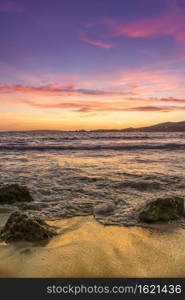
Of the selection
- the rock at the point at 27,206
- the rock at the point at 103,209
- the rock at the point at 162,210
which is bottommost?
the rock at the point at 103,209

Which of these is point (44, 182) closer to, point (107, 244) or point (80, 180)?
point (80, 180)

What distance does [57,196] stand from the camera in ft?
20.1

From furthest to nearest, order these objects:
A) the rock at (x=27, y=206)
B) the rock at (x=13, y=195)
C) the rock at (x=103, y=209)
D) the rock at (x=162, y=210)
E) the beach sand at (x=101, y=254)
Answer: the rock at (x=13, y=195), the rock at (x=27, y=206), the rock at (x=103, y=209), the rock at (x=162, y=210), the beach sand at (x=101, y=254)

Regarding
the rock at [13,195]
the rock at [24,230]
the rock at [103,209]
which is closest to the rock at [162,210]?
the rock at [103,209]

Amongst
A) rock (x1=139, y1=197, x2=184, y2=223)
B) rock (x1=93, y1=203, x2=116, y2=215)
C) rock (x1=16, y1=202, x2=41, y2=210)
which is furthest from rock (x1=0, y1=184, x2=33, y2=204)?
rock (x1=139, y1=197, x2=184, y2=223)

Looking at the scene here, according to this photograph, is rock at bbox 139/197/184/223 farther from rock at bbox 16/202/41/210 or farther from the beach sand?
rock at bbox 16/202/41/210

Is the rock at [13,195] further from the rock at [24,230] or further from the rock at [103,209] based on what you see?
the rock at [24,230]

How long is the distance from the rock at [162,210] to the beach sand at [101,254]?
303mm

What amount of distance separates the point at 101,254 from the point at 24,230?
1153 mm

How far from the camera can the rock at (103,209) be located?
16.3 ft

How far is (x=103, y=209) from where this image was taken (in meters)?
5.14

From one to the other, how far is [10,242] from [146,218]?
2235mm

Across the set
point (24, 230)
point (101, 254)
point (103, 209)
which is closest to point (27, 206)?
point (103, 209)

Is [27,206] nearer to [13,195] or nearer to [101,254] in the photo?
[13,195]
